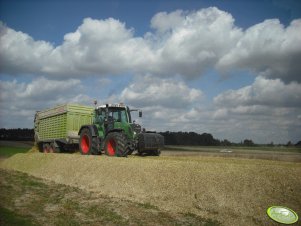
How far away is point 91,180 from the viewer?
475 inches

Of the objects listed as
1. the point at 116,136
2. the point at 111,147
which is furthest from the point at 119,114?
the point at 116,136

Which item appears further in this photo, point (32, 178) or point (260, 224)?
point (32, 178)

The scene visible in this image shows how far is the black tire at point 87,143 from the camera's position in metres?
16.0

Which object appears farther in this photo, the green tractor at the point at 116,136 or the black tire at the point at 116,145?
the green tractor at the point at 116,136

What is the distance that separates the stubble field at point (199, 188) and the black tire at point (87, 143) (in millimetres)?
3649

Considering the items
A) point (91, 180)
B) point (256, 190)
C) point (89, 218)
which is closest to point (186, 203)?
point (256, 190)

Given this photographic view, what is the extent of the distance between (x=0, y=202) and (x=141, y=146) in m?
6.55

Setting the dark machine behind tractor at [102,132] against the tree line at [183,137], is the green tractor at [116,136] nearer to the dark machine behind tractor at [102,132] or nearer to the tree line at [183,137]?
the dark machine behind tractor at [102,132]

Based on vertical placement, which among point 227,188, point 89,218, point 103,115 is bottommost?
point 89,218

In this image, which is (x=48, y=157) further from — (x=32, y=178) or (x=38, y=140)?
(x=38, y=140)

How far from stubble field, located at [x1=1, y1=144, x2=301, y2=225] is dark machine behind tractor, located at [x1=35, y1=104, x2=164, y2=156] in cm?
225

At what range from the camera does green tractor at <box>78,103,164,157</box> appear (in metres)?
14.3
